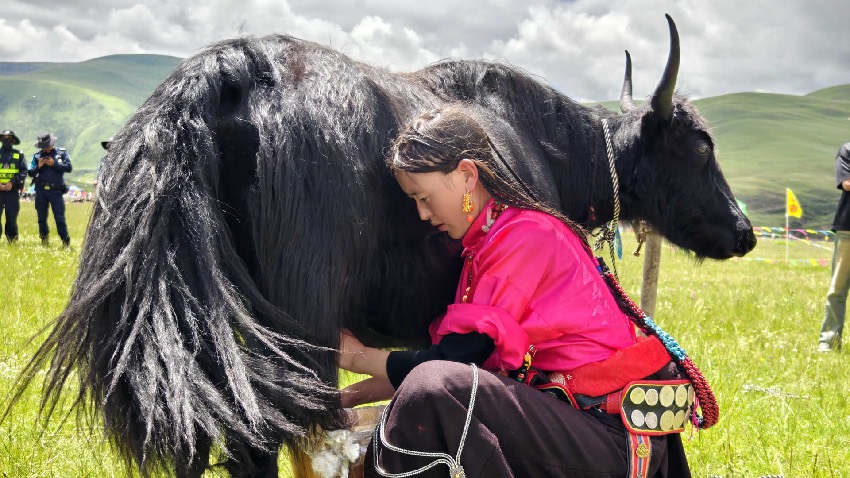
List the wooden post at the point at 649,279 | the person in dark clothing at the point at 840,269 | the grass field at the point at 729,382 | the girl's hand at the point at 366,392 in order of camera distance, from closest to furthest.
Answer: the girl's hand at the point at 366,392
the grass field at the point at 729,382
the wooden post at the point at 649,279
the person in dark clothing at the point at 840,269

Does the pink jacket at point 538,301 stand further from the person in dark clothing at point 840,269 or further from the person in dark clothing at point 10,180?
the person in dark clothing at point 10,180

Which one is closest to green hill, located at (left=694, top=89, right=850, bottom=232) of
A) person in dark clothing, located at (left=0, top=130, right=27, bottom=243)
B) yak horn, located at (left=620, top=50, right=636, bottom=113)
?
person in dark clothing, located at (left=0, top=130, right=27, bottom=243)

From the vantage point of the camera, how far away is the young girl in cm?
190

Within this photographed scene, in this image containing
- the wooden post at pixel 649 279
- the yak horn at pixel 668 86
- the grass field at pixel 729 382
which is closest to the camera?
the yak horn at pixel 668 86

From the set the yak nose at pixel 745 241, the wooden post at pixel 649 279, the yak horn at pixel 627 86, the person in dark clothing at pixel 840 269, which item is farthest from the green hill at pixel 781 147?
the yak nose at pixel 745 241

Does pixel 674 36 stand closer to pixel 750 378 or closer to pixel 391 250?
pixel 391 250

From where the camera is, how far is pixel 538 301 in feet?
6.68

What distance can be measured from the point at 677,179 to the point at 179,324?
2.27m

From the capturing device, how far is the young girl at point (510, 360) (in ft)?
6.24

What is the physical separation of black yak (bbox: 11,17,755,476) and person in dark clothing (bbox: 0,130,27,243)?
10688 mm

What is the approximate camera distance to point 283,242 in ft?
A: 6.42

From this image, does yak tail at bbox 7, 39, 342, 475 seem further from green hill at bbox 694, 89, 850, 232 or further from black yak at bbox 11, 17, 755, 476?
green hill at bbox 694, 89, 850, 232

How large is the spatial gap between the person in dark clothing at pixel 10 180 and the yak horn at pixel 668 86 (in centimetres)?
1092

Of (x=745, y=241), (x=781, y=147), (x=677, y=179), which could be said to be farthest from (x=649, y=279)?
(x=781, y=147)
